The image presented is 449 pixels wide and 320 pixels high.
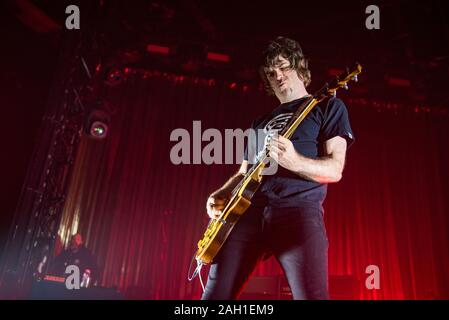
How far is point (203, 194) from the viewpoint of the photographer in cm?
896

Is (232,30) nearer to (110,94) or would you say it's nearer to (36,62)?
(110,94)

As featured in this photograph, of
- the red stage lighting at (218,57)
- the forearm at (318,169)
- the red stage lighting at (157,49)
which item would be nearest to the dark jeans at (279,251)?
the forearm at (318,169)

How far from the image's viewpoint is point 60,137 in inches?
243

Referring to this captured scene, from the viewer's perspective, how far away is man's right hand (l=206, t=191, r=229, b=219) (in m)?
2.12

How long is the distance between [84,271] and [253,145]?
20.9 ft

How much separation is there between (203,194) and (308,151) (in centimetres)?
712

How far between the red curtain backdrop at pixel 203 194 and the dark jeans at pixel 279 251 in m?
6.37

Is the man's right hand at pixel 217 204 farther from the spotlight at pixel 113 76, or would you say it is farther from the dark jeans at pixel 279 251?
the spotlight at pixel 113 76

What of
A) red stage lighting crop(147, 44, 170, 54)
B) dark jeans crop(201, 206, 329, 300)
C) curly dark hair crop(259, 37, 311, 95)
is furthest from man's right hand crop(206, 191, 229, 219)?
red stage lighting crop(147, 44, 170, 54)

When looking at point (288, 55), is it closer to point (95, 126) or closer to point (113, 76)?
point (95, 126)

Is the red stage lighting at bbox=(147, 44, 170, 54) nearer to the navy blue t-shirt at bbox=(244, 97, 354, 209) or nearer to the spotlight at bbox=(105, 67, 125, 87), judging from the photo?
the spotlight at bbox=(105, 67, 125, 87)

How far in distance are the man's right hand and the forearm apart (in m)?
0.52

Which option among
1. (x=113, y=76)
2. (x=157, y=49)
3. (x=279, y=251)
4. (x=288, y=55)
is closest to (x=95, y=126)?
(x=113, y=76)
